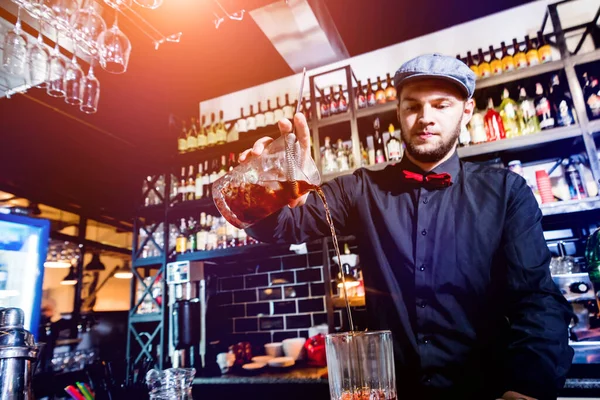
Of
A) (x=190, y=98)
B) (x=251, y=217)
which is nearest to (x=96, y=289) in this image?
(x=190, y=98)

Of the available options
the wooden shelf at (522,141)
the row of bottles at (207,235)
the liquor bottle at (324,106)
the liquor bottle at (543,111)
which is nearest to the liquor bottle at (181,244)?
the row of bottles at (207,235)

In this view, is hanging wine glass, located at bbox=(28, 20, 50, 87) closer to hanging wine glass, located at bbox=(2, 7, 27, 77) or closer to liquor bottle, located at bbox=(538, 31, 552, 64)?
hanging wine glass, located at bbox=(2, 7, 27, 77)

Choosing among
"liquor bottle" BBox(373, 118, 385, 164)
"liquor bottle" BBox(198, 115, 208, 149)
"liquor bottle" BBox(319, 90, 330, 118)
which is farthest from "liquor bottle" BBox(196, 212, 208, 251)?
"liquor bottle" BBox(373, 118, 385, 164)

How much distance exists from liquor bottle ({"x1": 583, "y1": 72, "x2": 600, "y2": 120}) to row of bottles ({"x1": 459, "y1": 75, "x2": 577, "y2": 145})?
11cm

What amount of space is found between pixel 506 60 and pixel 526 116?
52cm

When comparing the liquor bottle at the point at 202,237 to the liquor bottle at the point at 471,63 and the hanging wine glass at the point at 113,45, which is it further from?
the liquor bottle at the point at 471,63

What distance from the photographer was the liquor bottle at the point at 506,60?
2.99 m

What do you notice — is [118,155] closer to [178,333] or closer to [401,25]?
[178,333]

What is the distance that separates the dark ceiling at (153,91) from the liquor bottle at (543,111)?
0.94m

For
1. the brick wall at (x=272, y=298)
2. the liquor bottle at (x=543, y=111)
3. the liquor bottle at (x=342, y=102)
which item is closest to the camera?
the liquor bottle at (x=543, y=111)

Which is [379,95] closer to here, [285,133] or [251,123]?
[251,123]

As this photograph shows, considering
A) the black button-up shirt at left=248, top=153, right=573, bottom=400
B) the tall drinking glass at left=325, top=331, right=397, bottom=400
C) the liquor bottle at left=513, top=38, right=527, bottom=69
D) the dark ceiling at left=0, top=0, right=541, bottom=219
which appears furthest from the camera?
the dark ceiling at left=0, top=0, right=541, bottom=219

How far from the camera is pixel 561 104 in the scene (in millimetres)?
2678

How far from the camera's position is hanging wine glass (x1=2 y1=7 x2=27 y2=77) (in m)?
1.73
